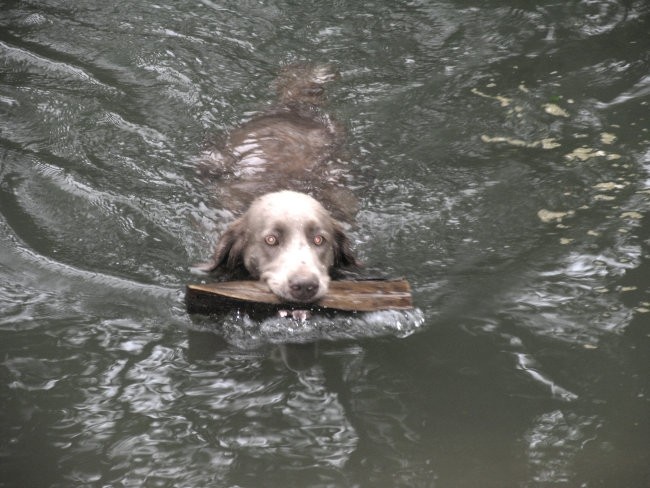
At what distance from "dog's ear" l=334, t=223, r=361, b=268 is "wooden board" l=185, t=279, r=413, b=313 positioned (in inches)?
33.7

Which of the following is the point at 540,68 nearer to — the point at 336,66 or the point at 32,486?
the point at 336,66

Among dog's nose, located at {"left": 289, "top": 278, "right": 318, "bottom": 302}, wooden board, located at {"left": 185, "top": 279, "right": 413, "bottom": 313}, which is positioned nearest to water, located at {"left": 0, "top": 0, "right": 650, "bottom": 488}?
wooden board, located at {"left": 185, "top": 279, "right": 413, "bottom": 313}

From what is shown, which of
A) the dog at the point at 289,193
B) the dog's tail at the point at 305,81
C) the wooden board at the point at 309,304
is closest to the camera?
the wooden board at the point at 309,304

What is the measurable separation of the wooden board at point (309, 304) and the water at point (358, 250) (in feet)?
0.59

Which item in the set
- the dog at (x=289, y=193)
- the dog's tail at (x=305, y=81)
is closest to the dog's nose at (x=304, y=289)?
the dog at (x=289, y=193)

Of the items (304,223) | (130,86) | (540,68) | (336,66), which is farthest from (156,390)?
(540,68)

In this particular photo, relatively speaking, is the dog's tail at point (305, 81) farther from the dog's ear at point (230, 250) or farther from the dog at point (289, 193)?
the dog's ear at point (230, 250)

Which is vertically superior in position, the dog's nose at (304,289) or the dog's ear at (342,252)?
the dog's ear at (342,252)

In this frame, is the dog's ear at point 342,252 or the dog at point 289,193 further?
the dog's ear at point 342,252

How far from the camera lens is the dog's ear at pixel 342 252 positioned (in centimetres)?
613

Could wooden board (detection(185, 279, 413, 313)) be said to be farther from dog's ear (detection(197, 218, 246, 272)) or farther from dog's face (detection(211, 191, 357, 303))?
dog's ear (detection(197, 218, 246, 272))

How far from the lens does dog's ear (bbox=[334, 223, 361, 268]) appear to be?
6129mm

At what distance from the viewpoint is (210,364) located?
16.5ft

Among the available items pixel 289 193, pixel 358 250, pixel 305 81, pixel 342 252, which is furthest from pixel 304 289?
pixel 305 81
